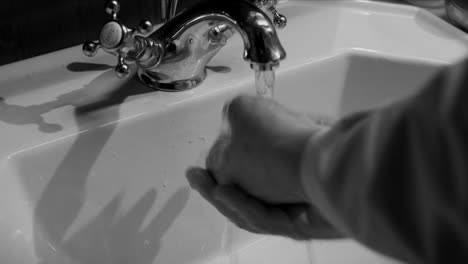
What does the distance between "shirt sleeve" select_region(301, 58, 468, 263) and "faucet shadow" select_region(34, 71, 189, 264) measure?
0.89 ft

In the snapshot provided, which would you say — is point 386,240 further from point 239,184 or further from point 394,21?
point 394,21

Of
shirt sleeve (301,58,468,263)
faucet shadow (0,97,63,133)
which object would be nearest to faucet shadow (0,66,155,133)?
faucet shadow (0,97,63,133)

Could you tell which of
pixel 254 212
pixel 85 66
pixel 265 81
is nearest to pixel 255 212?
pixel 254 212

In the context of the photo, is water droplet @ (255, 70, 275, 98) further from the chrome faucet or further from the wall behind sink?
the wall behind sink

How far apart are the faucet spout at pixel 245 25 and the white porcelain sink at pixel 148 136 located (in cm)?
6

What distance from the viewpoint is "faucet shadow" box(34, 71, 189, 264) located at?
1.58 ft

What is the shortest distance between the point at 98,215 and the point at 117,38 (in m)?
0.16

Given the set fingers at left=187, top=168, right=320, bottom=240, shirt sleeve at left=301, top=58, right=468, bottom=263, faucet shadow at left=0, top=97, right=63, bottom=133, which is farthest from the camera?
faucet shadow at left=0, top=97, right=63, bottom=133

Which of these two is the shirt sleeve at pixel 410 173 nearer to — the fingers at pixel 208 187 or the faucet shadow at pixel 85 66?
the fingers at pixel 208 187

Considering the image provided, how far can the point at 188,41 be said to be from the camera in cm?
53

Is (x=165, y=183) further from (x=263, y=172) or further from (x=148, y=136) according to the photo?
(x=263, y=172)

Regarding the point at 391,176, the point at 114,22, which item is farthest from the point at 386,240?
the point at 114,22

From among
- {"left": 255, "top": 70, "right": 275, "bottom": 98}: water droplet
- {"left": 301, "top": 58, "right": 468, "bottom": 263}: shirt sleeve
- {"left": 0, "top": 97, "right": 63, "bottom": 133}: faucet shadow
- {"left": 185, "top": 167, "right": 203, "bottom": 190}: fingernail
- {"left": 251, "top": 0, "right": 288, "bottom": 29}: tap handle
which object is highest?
{"left": 301, "top": 58, "right": 468, "bottom": 263}: shirt sleeve

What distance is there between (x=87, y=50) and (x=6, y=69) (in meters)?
0.12
